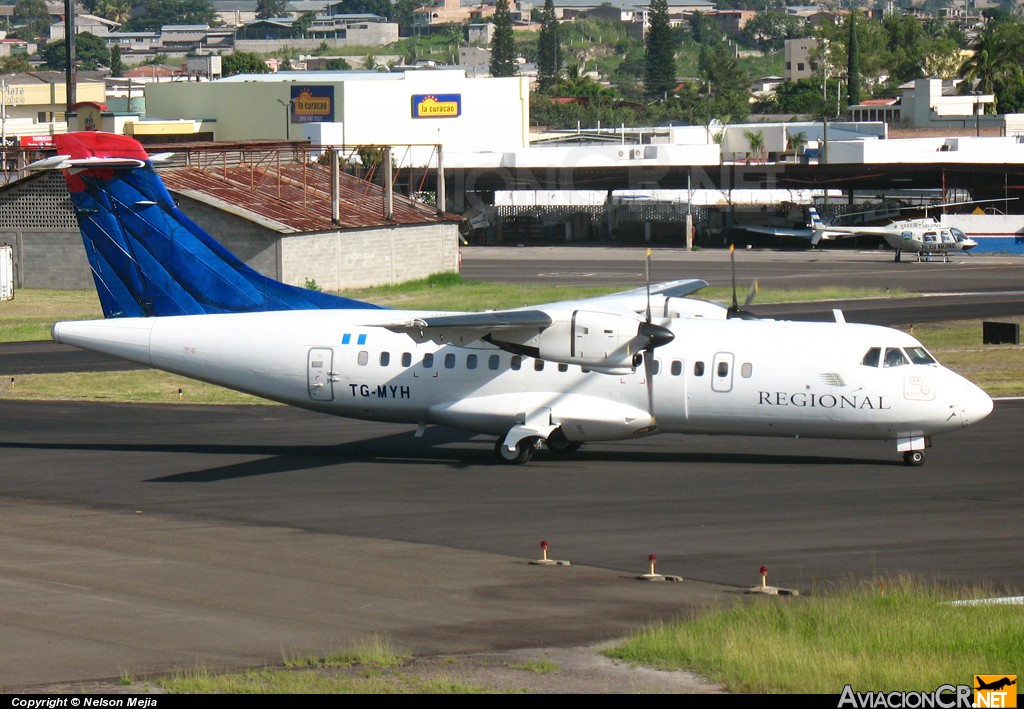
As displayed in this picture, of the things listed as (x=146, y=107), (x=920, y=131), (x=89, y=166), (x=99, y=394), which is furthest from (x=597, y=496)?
(x=920, y=131)

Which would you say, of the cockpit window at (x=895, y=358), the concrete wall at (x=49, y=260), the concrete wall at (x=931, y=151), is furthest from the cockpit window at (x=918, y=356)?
the concrete wall at (x=931, y=151)

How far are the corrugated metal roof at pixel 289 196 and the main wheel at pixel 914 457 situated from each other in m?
37.4

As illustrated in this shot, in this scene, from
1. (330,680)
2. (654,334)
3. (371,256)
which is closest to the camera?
(330,680)

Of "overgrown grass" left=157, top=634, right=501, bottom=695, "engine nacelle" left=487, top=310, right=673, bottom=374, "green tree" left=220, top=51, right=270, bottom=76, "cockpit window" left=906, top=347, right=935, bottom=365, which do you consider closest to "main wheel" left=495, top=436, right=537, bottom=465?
"engine nacelle" left=487, top=310, right=673, bottom=374

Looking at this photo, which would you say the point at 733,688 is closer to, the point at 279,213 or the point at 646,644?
the point at 646,644

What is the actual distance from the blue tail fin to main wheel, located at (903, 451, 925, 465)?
1309cm

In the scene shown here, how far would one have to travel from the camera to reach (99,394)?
35.8 m

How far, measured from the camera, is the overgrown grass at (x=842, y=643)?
12.8m

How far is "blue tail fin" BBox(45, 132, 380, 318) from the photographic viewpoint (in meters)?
27.8

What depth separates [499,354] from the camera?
26641mm

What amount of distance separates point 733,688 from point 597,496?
10.7 m

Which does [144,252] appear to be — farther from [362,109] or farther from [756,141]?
[756,141]

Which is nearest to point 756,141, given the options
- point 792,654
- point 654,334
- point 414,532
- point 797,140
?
point 797,140

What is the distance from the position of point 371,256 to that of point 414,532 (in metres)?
42.1
